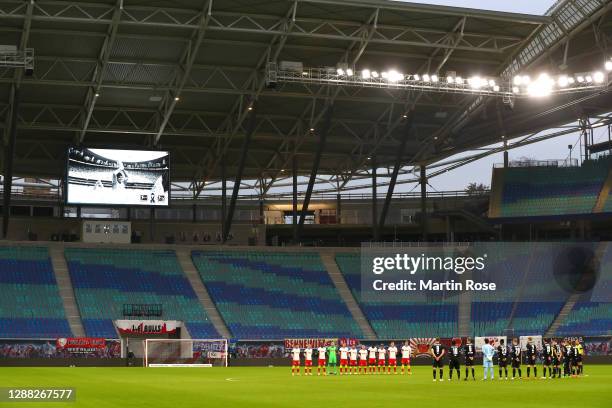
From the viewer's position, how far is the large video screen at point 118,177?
6538 centimetres

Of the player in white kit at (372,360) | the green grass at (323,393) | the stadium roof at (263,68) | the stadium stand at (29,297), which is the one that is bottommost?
the green grass at (323,393)

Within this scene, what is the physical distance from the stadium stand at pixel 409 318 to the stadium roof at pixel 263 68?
12.2 meters

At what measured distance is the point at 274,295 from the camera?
6888 centimetres

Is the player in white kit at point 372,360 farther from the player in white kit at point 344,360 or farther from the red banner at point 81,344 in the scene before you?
the red banner at point 81,344

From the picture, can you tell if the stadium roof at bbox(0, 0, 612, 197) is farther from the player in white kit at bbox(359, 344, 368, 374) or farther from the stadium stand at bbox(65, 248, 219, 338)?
the player in white kit at bbox(359, 344, 368, 374)

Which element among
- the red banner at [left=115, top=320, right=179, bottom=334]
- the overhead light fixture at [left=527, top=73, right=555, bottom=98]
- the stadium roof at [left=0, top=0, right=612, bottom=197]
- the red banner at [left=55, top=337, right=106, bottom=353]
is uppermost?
the stadium roof at [left=0, top=0, right=612, bottom=197]

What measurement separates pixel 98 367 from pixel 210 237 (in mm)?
24884

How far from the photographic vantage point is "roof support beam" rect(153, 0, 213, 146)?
5031cm

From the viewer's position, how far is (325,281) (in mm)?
71562

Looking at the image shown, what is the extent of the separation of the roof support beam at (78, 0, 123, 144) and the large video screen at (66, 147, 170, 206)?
1964 millimetres

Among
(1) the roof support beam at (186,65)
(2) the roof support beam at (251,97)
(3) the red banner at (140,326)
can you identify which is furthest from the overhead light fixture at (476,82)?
(3) the red banner at (140,326)

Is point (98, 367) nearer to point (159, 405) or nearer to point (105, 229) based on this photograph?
point (105, 229)

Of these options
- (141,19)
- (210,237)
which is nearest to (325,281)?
(210,237)

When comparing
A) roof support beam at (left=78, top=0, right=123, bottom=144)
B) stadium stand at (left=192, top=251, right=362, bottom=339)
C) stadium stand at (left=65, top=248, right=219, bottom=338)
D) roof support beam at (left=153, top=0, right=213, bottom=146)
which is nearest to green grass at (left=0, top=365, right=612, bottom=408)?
roof support beam at (left=78, top=0, right=123, bottom=144)
